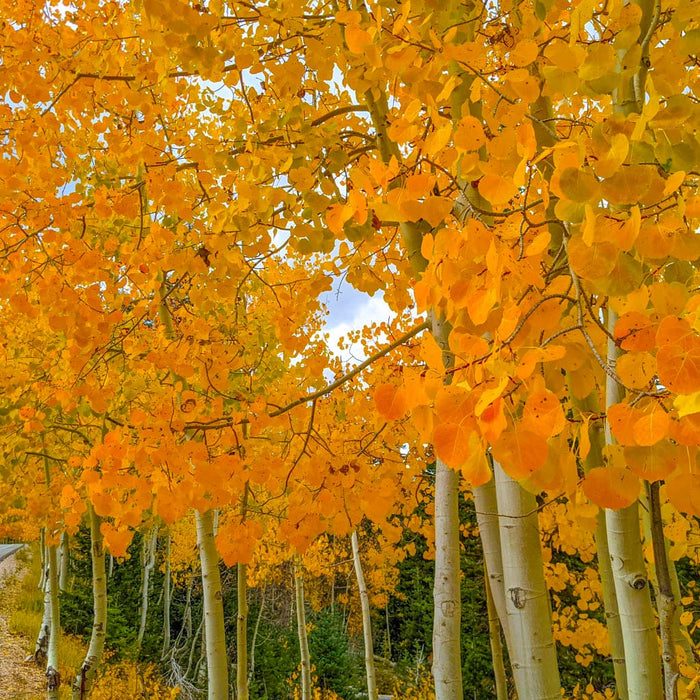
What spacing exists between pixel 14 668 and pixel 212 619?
261 inches

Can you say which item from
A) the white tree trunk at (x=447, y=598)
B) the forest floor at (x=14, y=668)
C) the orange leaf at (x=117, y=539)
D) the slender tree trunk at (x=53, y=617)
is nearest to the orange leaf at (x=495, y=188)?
the white tree trunk at (x=447, y=598)

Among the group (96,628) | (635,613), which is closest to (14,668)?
(96,628)

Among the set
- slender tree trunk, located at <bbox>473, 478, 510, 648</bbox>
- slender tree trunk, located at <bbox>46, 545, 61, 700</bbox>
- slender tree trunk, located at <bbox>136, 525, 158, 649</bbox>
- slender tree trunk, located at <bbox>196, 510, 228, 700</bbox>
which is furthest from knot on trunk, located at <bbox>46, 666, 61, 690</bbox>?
slender tree trunk, located at <bbox>136, 525, 158, 649</bbox>

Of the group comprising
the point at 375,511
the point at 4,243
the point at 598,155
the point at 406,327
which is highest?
the point at 406,327

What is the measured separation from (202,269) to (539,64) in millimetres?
1341

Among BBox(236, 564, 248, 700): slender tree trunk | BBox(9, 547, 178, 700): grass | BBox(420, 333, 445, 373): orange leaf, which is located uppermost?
BBox(420, 333, 445, 373): orange leaf

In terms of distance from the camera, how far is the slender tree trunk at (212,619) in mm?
3098

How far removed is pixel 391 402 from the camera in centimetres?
86

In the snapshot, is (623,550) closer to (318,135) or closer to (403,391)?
(403,391)

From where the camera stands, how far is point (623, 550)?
4.00 ft

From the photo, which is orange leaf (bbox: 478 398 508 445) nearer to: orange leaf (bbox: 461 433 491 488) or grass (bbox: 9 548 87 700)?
orange leaf (bbox: 461 433 491 488)

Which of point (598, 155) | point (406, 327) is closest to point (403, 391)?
point (598, 155)

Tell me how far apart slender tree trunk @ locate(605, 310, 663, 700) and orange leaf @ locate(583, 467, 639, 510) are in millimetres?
438

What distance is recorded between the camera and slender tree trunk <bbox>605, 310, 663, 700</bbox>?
119 cm
